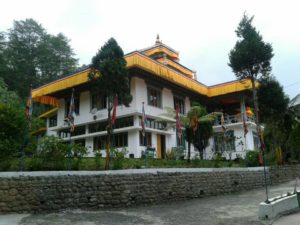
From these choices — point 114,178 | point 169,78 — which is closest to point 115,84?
point 114,178

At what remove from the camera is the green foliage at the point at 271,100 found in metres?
23.0

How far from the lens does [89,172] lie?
38.7 feet

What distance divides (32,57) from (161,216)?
137 ft

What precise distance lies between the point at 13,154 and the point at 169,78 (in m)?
16.4

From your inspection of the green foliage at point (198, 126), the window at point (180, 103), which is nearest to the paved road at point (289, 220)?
the green foliage at point (198, 126)

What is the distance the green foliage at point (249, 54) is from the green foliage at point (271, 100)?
1.00 meters

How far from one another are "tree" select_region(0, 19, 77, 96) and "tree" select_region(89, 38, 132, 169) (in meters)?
30.5

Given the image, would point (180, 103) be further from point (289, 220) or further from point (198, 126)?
point (289, 220)

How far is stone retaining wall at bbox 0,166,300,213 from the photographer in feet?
33.4

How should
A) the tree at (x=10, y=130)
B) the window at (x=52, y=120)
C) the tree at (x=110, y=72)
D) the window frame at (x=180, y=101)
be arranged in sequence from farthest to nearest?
the window at (x=52, y=120) < the window frame at (x=180, y=101) < the tree at (x=110, y=72) < the tree at (x=10, y=130)

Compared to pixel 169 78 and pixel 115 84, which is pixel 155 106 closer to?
pixel 169 78

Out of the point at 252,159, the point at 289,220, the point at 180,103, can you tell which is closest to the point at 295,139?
the point at 252,159

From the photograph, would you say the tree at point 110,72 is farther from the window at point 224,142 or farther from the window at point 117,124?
the window at point 224,142

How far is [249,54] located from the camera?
70.9ft
